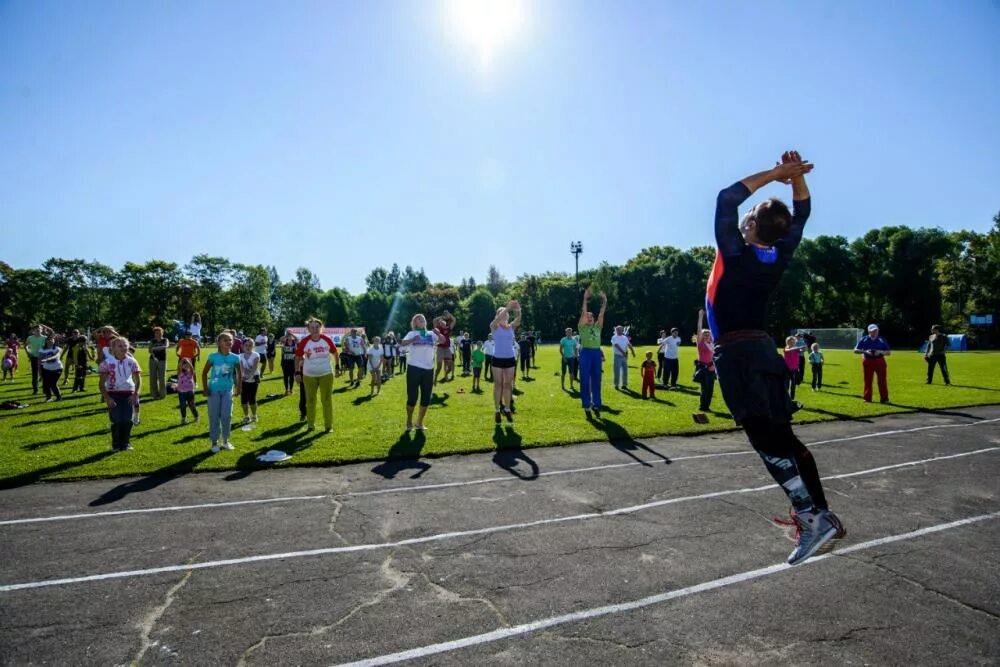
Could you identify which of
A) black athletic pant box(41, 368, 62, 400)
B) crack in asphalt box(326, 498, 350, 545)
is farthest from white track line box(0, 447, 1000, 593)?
black athletic pant box(41, 368, 62, 400)

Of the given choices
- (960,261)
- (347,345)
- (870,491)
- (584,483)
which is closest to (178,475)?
(584,483)

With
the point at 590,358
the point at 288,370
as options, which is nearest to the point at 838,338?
the point at 590,358

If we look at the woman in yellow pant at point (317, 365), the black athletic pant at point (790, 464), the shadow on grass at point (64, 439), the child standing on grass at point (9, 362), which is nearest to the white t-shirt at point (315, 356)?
the woman in yellow pant at point (317, 365)

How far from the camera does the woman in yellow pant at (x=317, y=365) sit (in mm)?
10844

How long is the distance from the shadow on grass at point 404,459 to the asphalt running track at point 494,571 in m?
0.18

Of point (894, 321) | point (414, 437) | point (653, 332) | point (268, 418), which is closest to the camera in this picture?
point (414, 437)

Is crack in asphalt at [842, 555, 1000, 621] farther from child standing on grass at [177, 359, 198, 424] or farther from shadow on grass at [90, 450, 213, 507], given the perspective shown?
child standing on grass at [177, 359, 198, 424]

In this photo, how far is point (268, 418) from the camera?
503 inches

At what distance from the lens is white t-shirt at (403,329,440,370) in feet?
34.8

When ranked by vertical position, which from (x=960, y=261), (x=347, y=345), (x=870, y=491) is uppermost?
(x=960, y=261)

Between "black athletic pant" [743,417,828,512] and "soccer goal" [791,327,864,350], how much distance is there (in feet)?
192

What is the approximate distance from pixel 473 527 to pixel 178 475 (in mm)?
5046

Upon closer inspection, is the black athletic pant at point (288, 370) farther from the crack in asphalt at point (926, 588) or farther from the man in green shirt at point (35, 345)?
the crack in asphalt at point (926, 588)

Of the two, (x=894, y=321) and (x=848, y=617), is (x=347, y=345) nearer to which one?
(x=848, y=617)
